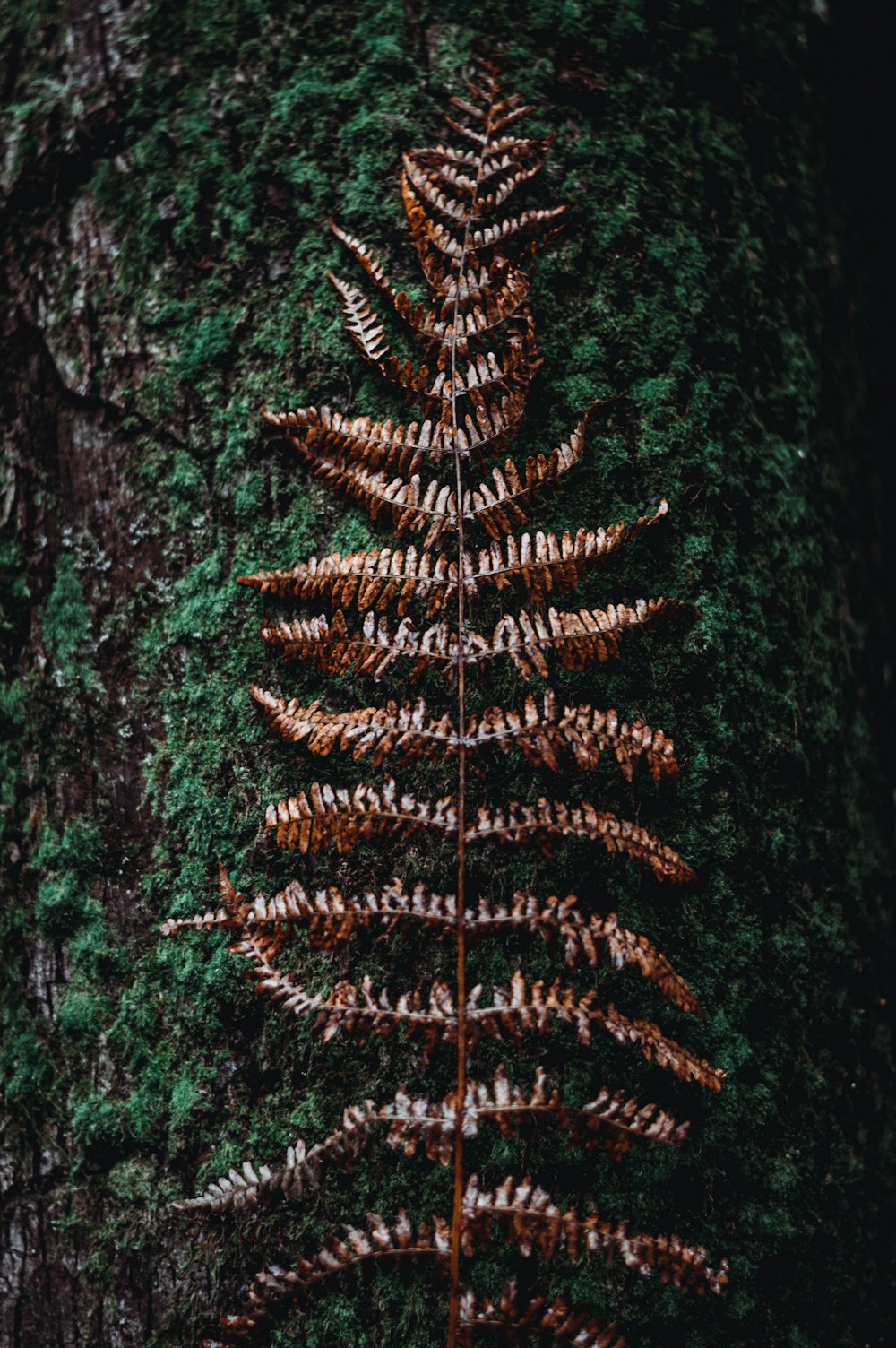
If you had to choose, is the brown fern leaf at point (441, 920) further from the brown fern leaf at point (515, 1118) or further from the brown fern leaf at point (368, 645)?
the brown fern leaf at point (368, 645)

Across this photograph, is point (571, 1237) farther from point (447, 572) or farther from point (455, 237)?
point (455, 237)

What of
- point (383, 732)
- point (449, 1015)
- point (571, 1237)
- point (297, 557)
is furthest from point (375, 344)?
point (571, 1237)

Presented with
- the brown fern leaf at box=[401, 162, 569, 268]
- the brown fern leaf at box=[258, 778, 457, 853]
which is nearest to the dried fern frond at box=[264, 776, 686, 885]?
the brown fern leaf at box=[258, 778, 457, 853]

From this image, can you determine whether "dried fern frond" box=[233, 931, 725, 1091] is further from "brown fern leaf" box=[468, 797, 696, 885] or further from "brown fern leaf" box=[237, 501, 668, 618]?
"brown fern leaf" box=[237, 501, 668, 618]

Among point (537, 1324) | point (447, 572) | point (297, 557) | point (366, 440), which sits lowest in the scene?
point (537, 1324)

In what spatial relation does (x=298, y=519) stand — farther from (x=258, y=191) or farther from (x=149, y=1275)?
(x=149, y=1275)

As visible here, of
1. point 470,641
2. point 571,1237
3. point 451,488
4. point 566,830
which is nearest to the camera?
point 571,1237

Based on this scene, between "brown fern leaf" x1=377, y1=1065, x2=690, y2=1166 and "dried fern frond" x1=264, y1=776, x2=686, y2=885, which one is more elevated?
"dried fern frond" x1=264, y1=776, x2=686, y2=885
